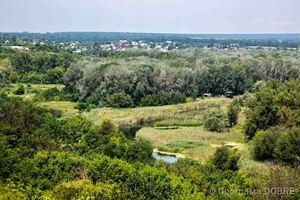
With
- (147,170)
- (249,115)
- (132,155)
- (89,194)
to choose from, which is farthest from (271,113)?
(89,194)

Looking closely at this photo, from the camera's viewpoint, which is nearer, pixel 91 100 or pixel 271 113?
pixel 271 113

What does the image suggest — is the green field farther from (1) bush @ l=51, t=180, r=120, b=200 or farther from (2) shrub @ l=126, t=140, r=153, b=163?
(1) bush @ l=51, t=180, r=120, b=200

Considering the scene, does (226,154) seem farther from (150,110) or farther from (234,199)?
(150,110)

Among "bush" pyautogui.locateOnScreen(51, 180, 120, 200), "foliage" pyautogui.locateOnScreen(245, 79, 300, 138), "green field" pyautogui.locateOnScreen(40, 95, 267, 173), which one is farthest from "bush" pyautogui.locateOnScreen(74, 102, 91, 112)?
"bush" pyautogui.locateOnScreen(51, 180, 120, 200)

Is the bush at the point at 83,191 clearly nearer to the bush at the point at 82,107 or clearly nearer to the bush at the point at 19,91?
the bush at the point at 82,107

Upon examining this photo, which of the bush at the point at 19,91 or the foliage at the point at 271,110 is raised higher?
the foliage at the point at 271,110

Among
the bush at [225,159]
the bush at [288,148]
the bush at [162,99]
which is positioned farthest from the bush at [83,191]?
the bush at [162,99]
